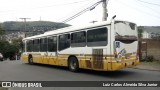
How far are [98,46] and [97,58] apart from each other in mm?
664

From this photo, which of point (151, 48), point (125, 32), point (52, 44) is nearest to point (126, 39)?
point (125, 32)

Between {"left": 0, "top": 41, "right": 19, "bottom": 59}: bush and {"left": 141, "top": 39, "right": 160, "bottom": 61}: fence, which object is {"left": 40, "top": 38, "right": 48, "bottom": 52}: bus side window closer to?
{"left": 141, "top": 39, "right": 160, "bottom": 61}: fence

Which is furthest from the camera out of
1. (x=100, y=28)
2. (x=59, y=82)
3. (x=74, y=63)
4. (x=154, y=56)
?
(x=154, y=56)

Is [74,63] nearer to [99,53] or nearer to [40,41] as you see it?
[99,53]

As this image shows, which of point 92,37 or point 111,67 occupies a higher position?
point 92,37

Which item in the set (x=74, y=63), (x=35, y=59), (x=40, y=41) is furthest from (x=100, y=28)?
(x=35, y=59)

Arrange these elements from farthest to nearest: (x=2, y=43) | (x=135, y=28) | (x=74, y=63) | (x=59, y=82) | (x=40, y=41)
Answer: (x=2, y=43), (x=40, y=41), (x=74, y=63), (x=135, y=28), (x=59, y=82)

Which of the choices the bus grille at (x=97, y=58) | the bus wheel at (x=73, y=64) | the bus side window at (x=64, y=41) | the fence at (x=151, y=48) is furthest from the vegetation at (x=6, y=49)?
the bus grille at (x=97, y=58)

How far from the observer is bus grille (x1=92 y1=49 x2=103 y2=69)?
13.8 m

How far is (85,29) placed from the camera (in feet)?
49.8

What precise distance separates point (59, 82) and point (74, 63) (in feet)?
12.5

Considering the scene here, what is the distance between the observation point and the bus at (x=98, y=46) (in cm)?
1334

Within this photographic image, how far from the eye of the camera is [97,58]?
557 inches

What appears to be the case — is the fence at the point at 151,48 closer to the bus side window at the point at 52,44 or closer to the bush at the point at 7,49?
the bus side window at the point at 52,44
